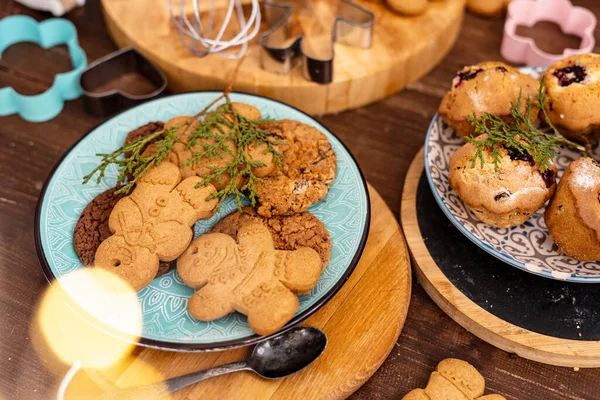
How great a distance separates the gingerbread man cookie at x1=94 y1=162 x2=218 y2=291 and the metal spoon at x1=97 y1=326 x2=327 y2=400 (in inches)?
8.1

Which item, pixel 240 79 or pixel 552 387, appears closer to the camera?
Result: pixel 552 387

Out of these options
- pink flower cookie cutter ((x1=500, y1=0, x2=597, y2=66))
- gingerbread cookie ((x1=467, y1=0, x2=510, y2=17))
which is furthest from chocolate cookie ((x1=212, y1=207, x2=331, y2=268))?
gingerbread cookie ((x1=467, y1=0, x2=510, y2=17))

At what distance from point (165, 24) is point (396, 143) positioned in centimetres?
83

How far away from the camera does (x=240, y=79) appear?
167 centimetres

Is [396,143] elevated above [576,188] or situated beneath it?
situated beneath

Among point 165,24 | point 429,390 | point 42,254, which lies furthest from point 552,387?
point 165,24

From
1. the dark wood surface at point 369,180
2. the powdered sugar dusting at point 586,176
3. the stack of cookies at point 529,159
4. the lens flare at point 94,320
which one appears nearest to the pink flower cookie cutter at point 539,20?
the dark wood surface at point 369,180

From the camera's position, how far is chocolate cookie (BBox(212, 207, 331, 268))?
1239 millimetres

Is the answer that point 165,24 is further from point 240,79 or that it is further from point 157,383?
point 157,383

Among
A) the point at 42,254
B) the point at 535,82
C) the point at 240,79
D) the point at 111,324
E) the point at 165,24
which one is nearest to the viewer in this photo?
the point at 111,324

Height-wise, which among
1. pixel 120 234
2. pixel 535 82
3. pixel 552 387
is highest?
pixel 535 82

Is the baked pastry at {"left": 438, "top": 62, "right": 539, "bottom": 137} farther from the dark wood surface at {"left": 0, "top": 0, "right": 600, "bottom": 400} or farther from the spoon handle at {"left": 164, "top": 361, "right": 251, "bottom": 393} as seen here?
the spoon handle at {"left": 164, "top": 361, "right": 251, "bottom": 393}

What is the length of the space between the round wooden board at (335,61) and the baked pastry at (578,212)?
673mm

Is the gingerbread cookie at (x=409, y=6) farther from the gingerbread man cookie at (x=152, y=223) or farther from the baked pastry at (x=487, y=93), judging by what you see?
the gingerbread man cookie at (x=152, y=223)
